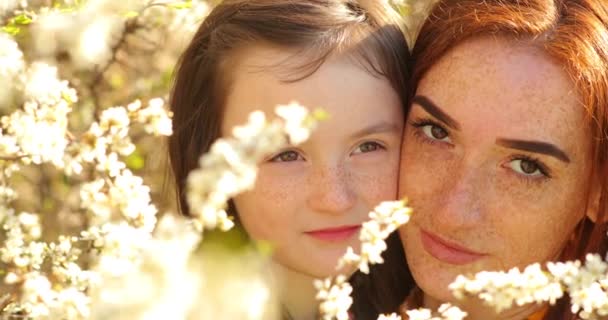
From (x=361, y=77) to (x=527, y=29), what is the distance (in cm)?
42

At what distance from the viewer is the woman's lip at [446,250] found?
2387 mm

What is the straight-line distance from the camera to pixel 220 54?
8.64ft

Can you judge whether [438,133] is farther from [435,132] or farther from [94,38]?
[94,38]

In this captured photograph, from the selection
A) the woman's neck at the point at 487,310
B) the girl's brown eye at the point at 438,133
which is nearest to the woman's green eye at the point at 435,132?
the girl's brown eye at the point at 438,133

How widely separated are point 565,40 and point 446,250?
588mm

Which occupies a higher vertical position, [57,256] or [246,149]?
[246,149]

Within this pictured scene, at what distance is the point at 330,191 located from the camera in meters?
2.33

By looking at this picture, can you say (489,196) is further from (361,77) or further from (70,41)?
(70,41)

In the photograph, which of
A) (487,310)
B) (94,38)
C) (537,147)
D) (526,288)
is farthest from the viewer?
(94,38)

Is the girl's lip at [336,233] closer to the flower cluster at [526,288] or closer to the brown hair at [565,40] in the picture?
the brown hair at [565,40]

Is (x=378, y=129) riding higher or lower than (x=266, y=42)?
lower

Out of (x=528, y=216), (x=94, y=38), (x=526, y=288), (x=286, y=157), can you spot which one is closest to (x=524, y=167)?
(x=528, y=216)

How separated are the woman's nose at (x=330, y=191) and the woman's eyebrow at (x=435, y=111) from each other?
10.4 inches

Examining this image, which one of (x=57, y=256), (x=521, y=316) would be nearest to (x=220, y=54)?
(x=57, y=256)
